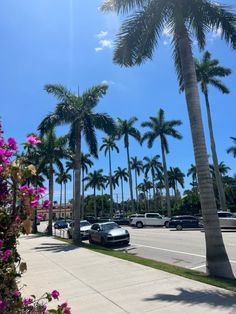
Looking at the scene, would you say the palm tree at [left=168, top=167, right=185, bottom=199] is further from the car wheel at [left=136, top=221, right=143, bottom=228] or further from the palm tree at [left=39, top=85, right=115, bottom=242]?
the palm tree at [left=39, top=85, right=115, bottom=242]

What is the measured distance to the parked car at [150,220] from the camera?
39938 millimetres

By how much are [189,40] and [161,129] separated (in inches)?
1558

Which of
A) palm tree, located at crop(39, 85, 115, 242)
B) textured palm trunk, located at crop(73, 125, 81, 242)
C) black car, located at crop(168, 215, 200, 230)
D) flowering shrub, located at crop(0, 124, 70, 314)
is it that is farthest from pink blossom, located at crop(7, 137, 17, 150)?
black car, located at crop(168, 215, 200, 230)

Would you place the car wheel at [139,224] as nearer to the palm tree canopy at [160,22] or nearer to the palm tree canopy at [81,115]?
the palm tree canopy at [81,115]

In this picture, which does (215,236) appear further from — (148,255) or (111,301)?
(148,255)

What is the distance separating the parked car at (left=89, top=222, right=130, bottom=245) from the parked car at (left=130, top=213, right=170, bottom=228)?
17198 mm

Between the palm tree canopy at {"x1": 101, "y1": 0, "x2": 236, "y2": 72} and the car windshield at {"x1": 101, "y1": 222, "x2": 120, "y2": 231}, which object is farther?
the car windshield at {"x1": 101, "y1": 222, "x2": 120, "y2": 231}

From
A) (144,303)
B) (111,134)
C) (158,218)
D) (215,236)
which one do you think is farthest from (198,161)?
(158,218)

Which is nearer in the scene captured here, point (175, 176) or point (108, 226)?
point (108, 226)

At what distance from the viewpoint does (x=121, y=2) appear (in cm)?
1291

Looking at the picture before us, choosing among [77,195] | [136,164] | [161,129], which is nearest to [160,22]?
[77,195]

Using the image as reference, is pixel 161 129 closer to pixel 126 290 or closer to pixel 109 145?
pixel 109 145

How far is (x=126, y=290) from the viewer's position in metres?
8.05

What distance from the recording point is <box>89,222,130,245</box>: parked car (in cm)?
2142
